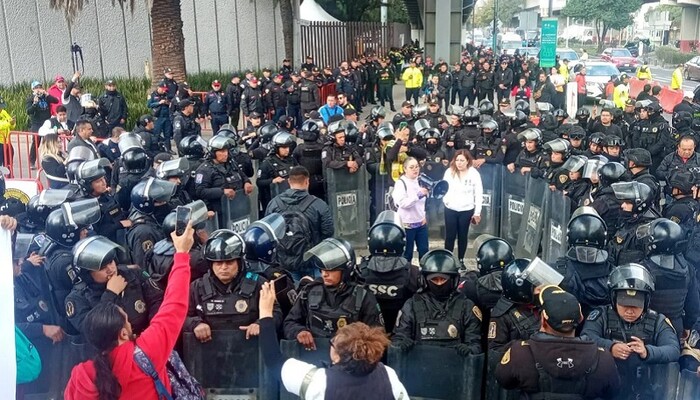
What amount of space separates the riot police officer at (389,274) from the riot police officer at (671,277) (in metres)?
1.79

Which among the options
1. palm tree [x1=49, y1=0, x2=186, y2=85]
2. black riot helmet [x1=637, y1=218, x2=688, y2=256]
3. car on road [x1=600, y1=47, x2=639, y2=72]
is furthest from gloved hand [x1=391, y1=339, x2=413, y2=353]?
car on road [x1=600, y1=47, x2=639, y2=72]

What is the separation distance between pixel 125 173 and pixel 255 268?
10.0ft

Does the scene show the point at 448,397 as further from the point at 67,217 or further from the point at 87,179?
the point at 87,179

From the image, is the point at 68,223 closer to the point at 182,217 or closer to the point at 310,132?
the point at 182,217

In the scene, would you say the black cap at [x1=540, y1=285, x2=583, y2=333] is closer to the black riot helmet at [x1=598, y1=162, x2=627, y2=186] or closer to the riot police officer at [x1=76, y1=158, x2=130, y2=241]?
the black riot helmet at [x1=598, y1=162, x2=627, y2=186]

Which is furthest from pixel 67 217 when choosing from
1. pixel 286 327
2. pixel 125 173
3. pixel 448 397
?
pixel 448 397

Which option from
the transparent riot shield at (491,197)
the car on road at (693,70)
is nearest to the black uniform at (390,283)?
the transparent riot shield at (491,197)

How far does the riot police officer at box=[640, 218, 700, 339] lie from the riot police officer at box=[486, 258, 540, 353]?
115cm

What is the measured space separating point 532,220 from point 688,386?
180 inches

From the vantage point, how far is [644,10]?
104 m

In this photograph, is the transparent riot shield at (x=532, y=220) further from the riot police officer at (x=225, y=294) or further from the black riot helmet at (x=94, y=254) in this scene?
the black riot helmet at (x=94, y=254)

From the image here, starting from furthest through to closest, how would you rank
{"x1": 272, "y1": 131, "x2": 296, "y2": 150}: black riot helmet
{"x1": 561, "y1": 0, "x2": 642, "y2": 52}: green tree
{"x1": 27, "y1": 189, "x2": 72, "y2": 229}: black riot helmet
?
{"x1": 561, "y1": 0, "x2": 642, "y2": 52}: green tree → {"x1": 272, "y1": 131, "x2": 296, "y2": 150}: black riot helmet → {"x1": 27, "y1": 189, "x2": 72, "y2": 229}: black riot helmet

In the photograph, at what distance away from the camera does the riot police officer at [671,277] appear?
518 cm

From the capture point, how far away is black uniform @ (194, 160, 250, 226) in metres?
8.16
